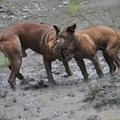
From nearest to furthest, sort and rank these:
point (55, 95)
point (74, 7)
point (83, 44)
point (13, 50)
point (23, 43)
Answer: point (55, 95) < point (83, 44) < point (13, 50) < point (23, 43) < point (74, 7)

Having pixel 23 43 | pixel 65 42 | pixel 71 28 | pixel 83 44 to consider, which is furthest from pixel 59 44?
pixel 23 43

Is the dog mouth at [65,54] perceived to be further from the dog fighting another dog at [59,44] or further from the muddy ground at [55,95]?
the muddy ground at [55,95]

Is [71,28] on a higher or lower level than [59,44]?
higher

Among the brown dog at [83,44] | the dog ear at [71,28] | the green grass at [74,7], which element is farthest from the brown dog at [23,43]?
the green grass at [74,7]

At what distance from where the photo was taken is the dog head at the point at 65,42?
469 cm

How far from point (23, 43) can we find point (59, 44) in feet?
5.26

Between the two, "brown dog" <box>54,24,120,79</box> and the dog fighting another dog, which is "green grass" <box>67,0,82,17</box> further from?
"brown dog" <box>54,24,120,79</box>

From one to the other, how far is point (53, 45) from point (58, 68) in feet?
8.18

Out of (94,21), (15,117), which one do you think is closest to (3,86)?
(15,117)

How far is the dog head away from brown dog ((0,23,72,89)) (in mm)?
359

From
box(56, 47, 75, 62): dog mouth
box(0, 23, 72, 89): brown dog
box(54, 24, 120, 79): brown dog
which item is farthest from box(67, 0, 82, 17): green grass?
box(56, 47, 75, 62): dog mouth

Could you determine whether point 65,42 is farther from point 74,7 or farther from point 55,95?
point 74,7

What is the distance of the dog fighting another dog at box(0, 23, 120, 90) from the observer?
4.84 metres

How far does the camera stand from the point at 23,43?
588 centimetres
